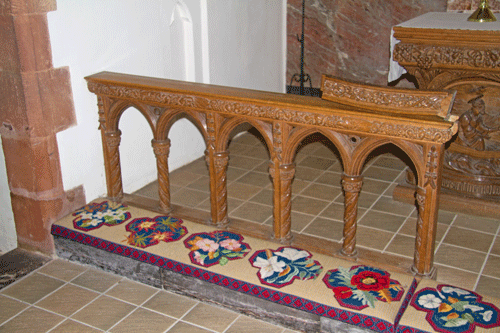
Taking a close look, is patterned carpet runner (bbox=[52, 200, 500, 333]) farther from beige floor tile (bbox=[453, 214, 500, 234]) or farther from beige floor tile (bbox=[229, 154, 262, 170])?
beige floor tile (bbox=[229, 154, 262, 170])

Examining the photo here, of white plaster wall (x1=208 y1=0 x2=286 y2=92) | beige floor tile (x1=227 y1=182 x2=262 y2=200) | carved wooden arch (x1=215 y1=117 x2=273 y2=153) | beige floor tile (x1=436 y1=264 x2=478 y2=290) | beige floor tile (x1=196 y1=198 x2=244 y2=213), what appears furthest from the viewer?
white plaster wall (x1=208 y1=0 x2=286 y2=92)

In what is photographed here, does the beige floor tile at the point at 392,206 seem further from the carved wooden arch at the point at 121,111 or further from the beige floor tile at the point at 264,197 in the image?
the carved wooden arch at the point at 121,111

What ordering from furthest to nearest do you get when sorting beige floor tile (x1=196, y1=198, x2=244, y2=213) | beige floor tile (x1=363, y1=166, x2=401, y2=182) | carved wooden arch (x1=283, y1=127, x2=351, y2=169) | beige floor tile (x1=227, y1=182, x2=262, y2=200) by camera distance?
beige floor tile (x1=363, y1=166, x2=401, y2=182) → beige floor tile (x1=227, y1=182, x2=262, y2=200) → beige floor tile (x1=196, y1=198, x2=244, y2=213) → carved wooden arch (x1=283, y1=127, x2=351, y2=169)

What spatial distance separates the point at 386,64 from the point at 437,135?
14.7 ft

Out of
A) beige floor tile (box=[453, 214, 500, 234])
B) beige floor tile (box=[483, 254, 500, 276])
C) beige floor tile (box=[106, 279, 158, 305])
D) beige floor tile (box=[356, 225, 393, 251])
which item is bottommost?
beige floor tile (box=[106, 279, 158, 305])

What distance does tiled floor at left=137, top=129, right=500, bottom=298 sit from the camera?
3855 millimetres

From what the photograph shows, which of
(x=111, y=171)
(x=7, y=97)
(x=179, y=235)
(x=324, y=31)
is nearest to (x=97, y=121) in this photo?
(x=111, y=171)

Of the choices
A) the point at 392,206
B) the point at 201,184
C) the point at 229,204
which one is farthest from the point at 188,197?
the point at 392,206

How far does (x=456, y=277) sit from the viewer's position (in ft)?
12.0

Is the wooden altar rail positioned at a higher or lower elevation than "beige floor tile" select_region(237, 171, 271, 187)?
higher

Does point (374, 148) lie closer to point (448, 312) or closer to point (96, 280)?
point (448, 312)

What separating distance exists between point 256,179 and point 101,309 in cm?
223

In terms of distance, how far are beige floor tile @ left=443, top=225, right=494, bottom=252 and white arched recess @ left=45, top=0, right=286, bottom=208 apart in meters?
2.64

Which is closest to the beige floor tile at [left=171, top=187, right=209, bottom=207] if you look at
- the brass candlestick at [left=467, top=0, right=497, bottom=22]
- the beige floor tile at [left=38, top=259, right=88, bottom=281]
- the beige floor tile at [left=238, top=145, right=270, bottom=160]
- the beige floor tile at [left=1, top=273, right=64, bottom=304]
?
the beige floor tile at [left=238, top=145, right=270, bottom=160]
